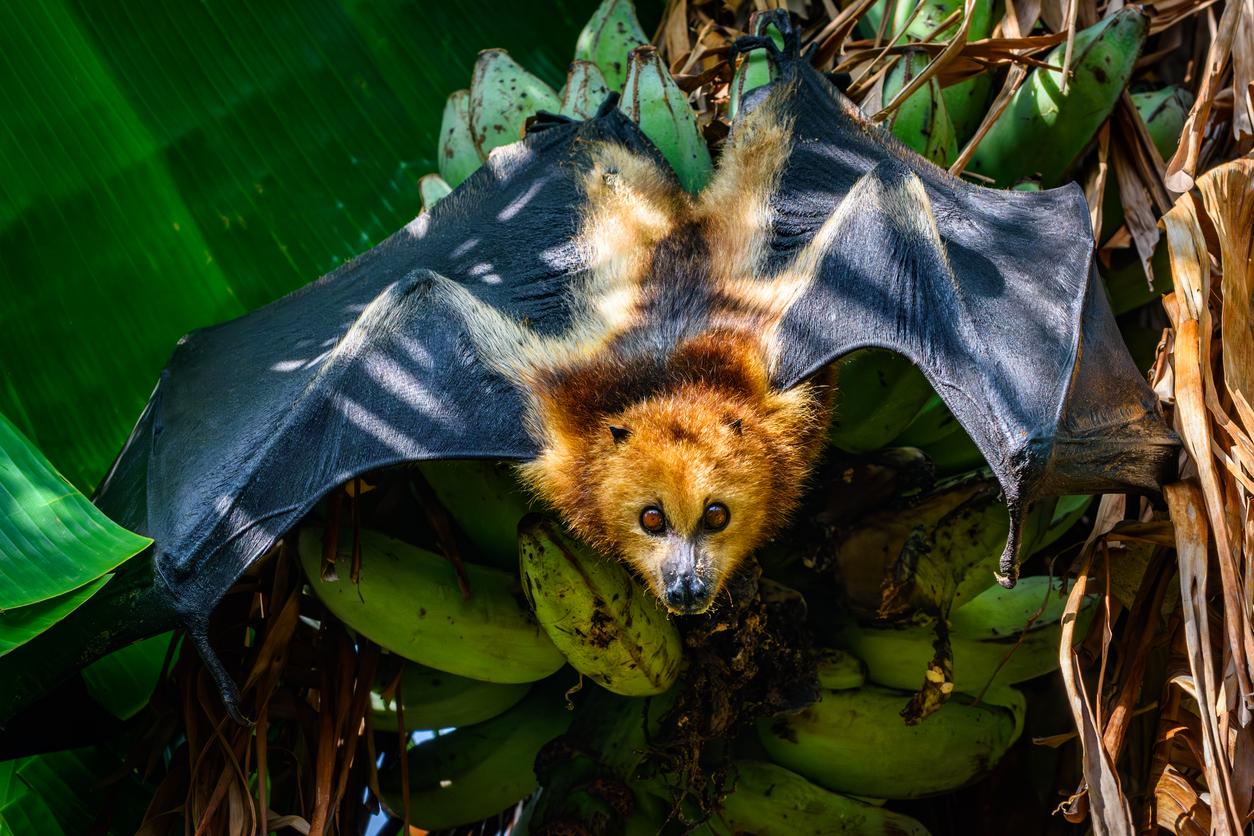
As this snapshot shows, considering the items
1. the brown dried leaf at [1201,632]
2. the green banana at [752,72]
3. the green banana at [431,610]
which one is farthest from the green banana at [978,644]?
the green banana at [752,72]

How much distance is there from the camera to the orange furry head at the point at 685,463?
6.81 feet

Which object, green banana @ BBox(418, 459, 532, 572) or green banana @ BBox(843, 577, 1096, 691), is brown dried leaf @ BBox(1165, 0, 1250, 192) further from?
green banana @ BBox(418, 459, 532, 572)

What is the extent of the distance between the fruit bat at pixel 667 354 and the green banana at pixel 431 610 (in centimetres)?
14

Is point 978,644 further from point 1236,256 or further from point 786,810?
point 1236,256

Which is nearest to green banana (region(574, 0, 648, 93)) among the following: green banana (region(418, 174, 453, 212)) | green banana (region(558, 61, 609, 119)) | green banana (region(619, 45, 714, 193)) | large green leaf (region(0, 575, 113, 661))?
green banana (region(558, 61, 609, 119))

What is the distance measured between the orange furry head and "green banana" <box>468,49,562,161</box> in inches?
29.2

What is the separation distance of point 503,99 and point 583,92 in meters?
0.17

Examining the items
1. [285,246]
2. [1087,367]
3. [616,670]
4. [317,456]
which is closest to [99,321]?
[285,246]

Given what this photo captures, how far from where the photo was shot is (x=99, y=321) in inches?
101

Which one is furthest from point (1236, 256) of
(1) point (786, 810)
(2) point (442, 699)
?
(2) point (442, 699)

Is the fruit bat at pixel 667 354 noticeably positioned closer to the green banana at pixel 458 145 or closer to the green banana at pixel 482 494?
the green banana at pixel 482 494

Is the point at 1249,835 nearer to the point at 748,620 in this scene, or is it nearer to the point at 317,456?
the point at 748,620

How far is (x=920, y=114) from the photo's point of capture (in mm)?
2359

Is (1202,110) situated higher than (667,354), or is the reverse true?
(667,354)
